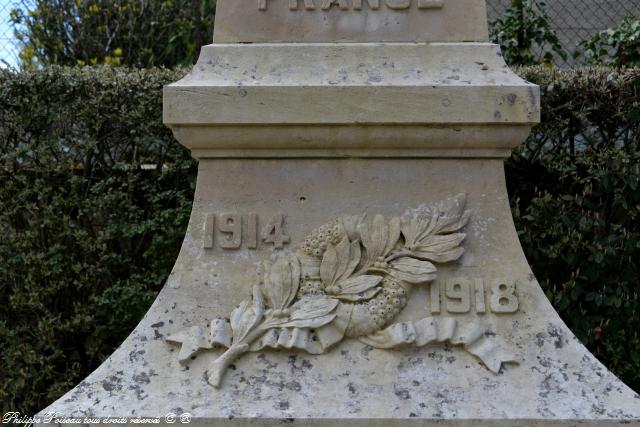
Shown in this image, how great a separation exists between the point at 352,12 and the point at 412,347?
99 centimetres

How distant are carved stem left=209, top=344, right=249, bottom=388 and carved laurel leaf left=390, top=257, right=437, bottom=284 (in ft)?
1.54

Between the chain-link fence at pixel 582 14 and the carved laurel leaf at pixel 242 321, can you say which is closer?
the carved laurel leaf at pixel 242 321

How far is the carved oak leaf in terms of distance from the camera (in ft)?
7.64

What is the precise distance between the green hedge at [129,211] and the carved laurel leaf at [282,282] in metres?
1.60

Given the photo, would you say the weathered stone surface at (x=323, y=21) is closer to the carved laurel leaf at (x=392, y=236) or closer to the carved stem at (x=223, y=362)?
the carved laurel leaf at (x=392, y=236)

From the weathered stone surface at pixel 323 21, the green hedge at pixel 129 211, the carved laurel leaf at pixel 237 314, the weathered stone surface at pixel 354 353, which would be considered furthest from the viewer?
the green hedge at pixel 129 211

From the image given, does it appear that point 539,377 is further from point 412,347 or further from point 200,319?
point 200,319

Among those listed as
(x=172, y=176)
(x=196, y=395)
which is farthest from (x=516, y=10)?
(x=196, y=395)

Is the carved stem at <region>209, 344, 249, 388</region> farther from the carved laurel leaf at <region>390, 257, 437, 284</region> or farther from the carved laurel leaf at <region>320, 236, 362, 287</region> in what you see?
the carved laurel leaf at <region>390, 257, 437, 284</region>

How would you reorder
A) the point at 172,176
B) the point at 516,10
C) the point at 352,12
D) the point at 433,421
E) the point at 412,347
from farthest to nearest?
the point at 516,10 < the point at 172,176 < the point at 352,12 < the point at 412,347 < the point at 433,421

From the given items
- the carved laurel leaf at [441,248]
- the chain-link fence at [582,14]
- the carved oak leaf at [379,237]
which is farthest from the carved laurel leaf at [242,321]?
the chain-link fence at [582,14]

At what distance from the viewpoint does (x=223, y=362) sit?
2.23 meters

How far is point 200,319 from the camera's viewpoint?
91.3 inches

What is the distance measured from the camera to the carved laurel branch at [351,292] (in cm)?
226
